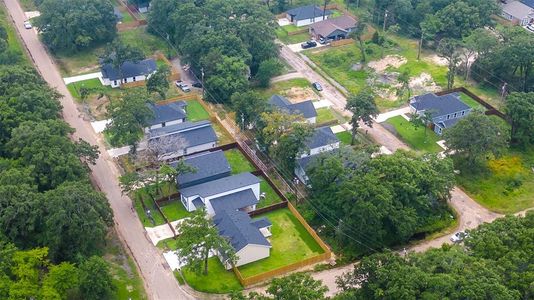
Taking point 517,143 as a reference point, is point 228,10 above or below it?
above

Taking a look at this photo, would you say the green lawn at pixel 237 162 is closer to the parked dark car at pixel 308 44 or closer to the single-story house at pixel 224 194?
the single-story house at pixel 224 194

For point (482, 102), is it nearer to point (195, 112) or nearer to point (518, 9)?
point (518, 9)

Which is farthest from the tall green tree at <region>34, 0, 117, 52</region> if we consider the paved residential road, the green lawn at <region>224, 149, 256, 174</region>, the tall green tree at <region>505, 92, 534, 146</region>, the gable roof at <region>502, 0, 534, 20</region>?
the gable roof at <region>502, 0, 534, 20</region>

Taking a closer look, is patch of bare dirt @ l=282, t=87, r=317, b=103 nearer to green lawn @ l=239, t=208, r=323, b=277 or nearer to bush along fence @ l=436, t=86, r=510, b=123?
bush along fence @ l=436, t=86, r=510, b=123

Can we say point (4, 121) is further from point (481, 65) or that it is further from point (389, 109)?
point (481, 65)

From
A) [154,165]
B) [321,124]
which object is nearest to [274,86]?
[321,124]

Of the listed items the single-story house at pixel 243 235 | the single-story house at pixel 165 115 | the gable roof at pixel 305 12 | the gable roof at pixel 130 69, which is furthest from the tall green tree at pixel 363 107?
the gable roof at pixel 305 12
